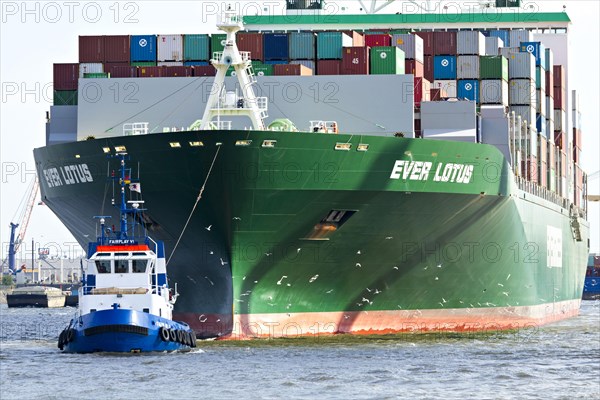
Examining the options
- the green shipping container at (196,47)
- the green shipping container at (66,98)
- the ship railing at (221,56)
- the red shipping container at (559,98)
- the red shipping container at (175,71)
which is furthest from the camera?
the red shipping container at (559,98)

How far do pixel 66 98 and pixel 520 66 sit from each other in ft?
63.1

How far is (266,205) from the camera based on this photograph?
37.2 metres

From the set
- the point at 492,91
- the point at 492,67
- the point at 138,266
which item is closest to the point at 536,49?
the point at 492,67

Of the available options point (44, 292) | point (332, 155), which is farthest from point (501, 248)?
point (44, 292)

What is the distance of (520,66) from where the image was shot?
2122 inches

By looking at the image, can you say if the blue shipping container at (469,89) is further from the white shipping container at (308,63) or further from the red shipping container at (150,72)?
the red shipping container at (150,72)

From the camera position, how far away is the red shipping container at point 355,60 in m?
44.0

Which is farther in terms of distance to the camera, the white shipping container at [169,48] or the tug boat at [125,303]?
the white shipping container at [169,48]

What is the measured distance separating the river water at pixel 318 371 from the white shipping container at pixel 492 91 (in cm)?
1314

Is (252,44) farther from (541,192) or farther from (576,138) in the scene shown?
(576,138)

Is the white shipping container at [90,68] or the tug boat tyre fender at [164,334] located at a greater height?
the white shipping container at [90,68]

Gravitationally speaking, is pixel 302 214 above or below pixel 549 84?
below

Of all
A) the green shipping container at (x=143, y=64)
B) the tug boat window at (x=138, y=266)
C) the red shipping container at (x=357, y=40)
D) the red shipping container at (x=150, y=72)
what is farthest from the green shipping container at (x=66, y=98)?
the tug boat window at (x=138, y=266)

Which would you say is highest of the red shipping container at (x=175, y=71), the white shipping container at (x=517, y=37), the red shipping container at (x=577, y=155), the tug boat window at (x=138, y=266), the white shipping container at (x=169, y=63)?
the white shipping container at (x=517, y=37)
